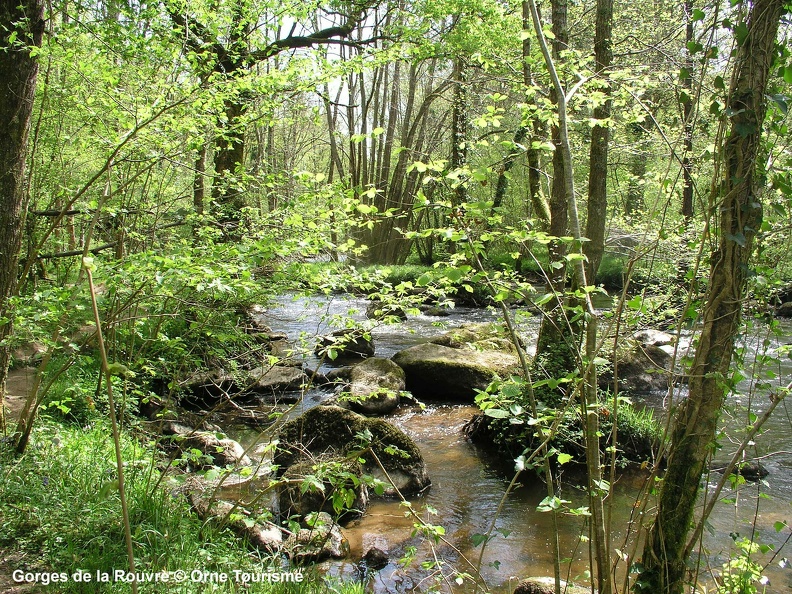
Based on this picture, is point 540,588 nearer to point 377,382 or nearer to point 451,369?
point 377,382

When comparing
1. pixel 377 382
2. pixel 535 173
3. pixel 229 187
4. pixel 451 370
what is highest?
pixel 535 173

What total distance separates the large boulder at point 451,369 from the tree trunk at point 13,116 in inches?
246

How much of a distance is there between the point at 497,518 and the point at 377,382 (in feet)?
11.6

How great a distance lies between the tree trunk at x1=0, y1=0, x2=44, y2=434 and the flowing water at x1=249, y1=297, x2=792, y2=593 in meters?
2.13

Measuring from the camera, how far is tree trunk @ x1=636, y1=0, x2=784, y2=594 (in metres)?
2.53

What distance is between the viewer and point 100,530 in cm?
360

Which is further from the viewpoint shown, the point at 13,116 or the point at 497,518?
the point at 497,518

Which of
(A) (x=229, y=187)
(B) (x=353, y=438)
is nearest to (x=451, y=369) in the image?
(B) (x=353, y=438)

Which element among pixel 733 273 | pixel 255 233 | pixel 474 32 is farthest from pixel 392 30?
pixel 733 273

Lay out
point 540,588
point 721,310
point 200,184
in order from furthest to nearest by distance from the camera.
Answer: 1. point 200,184
2. point 540,588
3. point 721,310

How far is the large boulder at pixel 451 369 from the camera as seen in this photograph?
9281mm

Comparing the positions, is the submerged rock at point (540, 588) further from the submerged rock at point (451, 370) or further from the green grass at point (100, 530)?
the submerged rock at point (451, 370)

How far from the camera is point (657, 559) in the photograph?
285 centimetres

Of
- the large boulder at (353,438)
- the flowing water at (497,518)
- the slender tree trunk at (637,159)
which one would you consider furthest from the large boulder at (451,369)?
the slender tree trunk at (637,159)
